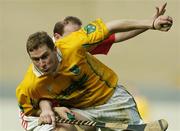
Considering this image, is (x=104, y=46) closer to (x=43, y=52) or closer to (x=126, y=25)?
(x=126, y=25)

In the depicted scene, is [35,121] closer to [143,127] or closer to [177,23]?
[143,127]

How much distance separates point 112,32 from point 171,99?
8.09 m

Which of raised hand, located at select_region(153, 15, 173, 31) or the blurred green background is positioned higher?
raised hand, located at select_region(153, 15, 173, 31)

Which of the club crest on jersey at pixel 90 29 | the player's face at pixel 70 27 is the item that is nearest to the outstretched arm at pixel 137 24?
the club crest on jersey at pixel 90 29

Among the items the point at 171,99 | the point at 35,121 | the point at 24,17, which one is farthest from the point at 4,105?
the point at 35,121

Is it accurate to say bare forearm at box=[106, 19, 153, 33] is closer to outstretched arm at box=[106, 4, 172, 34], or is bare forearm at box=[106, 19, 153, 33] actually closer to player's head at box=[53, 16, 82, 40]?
outstretched arm at box=[106, 4, 172, 34]

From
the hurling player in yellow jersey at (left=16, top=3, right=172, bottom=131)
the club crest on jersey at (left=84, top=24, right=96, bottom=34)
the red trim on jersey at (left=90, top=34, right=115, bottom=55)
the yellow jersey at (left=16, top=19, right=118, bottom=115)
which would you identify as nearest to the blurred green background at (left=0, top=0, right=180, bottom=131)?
the red trim on jersey at (left=90, top=34, right=115, bottom=55)

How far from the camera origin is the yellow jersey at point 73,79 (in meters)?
6.90

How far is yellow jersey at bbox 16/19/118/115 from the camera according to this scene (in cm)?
690

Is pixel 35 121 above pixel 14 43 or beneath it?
above

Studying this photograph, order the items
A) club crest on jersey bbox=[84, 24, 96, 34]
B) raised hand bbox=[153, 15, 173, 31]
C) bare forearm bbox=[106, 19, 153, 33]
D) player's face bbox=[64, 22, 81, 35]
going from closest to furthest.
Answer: raised hand bbox=[153, 15, 173, 31] → bare forearm bbox=[106, 19, 153, 33] → club crest on jersey bbox=[84, 24, 96, 34] → player's face bbox=[64, 22, 81, 35]

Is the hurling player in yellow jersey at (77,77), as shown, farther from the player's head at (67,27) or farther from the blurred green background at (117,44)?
the blurred green background at (117,44)

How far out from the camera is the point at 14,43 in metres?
17.7

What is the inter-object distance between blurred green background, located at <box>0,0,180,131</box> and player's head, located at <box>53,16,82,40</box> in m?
7.78
